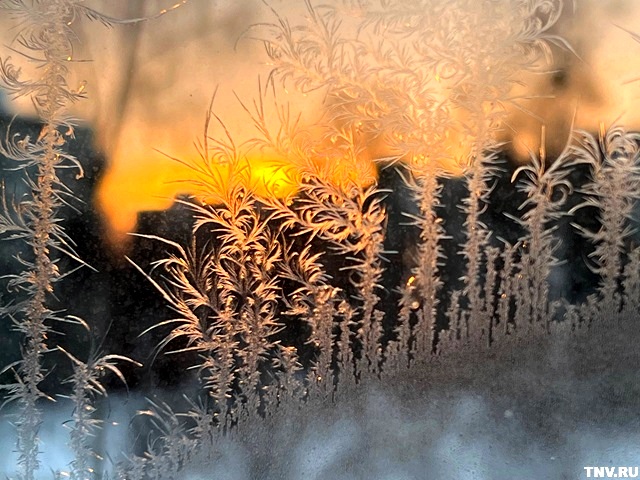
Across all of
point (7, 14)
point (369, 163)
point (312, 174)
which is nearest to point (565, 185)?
point (369, 163)

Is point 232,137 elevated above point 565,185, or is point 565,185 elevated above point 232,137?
point 232,137

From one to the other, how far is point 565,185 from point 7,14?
1412 mm

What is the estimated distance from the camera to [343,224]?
1223mm

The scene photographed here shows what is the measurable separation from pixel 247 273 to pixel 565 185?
806 mm

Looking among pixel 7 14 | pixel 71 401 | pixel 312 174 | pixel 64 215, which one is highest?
pixel 7 14

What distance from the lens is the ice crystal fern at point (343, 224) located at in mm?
1213

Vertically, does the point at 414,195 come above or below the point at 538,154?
below

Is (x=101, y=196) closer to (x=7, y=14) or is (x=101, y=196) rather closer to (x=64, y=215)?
(x=64, y=215)

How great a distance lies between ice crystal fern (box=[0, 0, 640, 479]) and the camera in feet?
3.98

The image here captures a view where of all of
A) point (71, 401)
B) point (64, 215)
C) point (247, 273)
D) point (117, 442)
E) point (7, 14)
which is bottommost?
point (117, 442)

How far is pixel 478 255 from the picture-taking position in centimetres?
123

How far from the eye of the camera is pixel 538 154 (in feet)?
4.02

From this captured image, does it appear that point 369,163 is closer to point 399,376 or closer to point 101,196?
point 399,376

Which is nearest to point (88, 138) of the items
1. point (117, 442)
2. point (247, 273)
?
point (247, 273)
